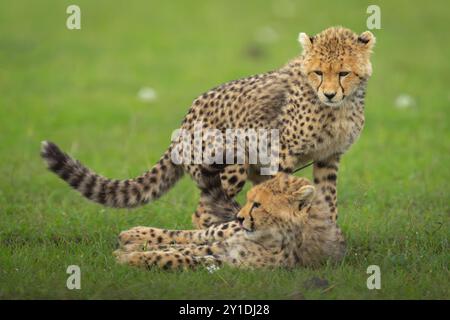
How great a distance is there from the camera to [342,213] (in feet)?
22.5

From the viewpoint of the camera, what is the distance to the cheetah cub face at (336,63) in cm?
581

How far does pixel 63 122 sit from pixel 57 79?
2.03 m

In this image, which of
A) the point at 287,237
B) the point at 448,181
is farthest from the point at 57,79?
the point at 287,237

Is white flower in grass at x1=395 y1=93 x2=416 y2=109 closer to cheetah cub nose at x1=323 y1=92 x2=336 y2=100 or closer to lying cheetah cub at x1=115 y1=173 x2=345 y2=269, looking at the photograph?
cheetah cub nose at x1=323 y1=92 x2=336 y2=100

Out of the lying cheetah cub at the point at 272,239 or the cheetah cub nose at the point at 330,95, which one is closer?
the lying cheetah cub at the point at 272,239

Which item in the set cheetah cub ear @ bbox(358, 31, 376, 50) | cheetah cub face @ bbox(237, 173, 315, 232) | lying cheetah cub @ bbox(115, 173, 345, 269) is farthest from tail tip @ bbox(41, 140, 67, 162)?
cheetah cub ear @ bbox(358, 31, 376, 50)

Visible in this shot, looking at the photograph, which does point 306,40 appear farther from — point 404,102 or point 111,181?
point 404,102

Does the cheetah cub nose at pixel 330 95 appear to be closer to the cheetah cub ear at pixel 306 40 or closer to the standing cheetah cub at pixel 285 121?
the standing cheetah cub at pixel 285 121

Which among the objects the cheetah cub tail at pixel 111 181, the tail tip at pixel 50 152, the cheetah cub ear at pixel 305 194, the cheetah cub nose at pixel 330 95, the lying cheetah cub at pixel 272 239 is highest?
the cheetah cub nose at pixel 330 95

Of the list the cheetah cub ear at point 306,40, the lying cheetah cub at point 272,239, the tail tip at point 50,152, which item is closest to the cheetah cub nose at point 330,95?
the cheetah cub ear at point 306,40

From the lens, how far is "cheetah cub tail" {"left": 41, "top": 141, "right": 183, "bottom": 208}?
5836 millimetres

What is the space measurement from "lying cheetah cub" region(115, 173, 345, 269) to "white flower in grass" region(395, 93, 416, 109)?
5218 millimetres

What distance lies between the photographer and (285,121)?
605 centimetres
